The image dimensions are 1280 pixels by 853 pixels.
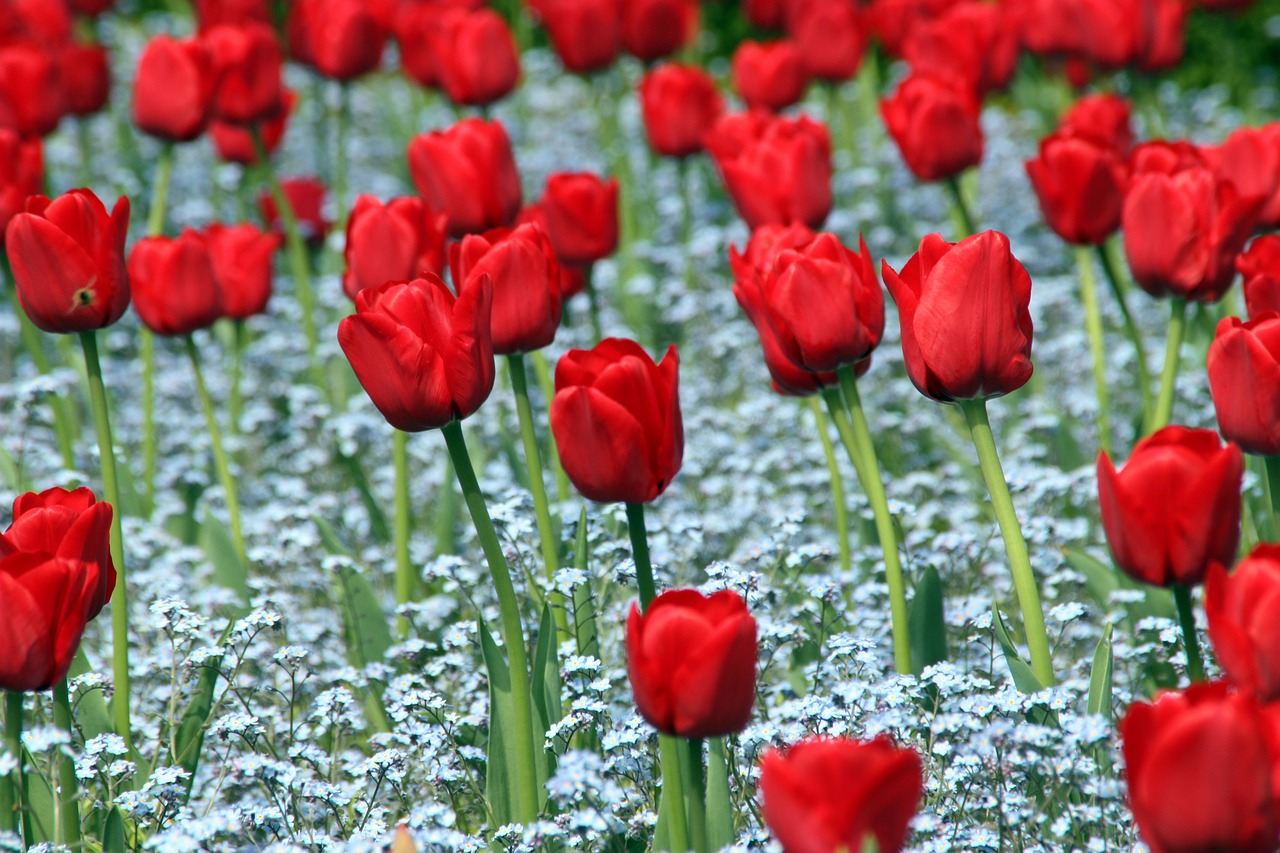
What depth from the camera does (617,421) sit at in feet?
5.77

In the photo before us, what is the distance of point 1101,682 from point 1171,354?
0.90 metres

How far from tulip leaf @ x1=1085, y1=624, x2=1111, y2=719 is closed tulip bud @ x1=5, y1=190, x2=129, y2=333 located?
1.61 meters

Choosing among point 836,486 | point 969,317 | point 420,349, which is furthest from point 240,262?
point 969,317

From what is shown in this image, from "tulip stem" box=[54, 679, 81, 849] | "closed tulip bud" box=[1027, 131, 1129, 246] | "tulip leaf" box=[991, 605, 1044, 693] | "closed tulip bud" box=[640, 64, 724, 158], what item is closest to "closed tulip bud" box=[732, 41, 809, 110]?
"closed tulip bud" box=[640, 64, 724, 158]

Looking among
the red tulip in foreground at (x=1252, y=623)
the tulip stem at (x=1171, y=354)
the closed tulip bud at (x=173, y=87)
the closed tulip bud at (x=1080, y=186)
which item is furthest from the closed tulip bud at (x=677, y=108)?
the red tulip in foreground at (x=1252, y=623)

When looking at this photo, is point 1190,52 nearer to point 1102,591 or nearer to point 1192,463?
point 1102,591

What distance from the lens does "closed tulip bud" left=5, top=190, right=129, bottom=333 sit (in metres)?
2.11

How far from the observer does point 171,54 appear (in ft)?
11.2

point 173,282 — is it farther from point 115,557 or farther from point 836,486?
point 836,486

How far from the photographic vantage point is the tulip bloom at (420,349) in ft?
5.75

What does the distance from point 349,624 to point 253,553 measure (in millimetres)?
250

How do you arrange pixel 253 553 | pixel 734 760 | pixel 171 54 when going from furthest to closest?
pixel 171 54 < pixel 253 553 < pixel 734 760

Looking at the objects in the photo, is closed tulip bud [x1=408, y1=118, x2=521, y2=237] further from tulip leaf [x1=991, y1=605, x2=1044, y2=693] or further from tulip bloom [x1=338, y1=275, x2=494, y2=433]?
tulip leaf [x1=991, y1=605, x2=1044, y2=693]

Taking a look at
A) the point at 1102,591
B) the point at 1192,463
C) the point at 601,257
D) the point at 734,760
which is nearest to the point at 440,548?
the point at 601,257
